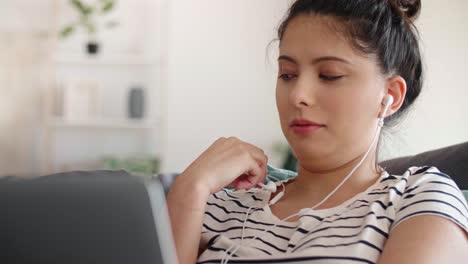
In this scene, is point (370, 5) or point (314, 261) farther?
point (370, 5)

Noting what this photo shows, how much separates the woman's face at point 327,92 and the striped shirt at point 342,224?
9 cm

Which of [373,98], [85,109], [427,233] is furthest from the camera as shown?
[85,109]

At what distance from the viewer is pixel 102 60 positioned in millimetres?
4652

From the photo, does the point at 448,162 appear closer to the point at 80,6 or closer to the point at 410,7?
the point at 410,7

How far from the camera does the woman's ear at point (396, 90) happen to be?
1.14 meters

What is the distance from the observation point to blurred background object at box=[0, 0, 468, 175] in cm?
466

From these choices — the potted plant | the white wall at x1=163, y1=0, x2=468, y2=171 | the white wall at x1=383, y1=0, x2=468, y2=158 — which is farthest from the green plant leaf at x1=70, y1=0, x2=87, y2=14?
the white wall at x1=383, y1=0, x2=468, y2=158

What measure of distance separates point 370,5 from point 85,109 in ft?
12.3

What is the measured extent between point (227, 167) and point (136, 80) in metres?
3.70

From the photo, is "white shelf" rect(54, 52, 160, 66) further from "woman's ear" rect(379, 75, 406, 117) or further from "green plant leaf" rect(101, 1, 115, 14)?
"woman's ear" rect(379, 75, 406, 117)

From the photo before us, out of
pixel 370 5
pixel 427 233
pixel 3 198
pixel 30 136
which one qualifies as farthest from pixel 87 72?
pixel 3 198

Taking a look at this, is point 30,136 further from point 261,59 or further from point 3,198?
point 3,198

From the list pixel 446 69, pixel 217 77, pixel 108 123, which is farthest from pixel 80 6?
pixel 446 69

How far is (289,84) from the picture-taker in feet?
3.67
